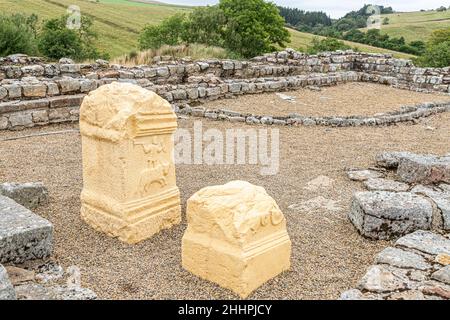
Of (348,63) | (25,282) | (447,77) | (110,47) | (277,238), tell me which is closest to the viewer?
(25,282)

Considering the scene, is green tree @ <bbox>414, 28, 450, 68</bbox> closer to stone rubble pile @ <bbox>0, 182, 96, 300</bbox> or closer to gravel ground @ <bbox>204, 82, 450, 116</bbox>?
gravel ground @ <bbox>204, 82, 450, 116</bbox>

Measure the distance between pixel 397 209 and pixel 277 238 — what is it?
1652mm

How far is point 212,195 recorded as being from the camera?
4.36 metres

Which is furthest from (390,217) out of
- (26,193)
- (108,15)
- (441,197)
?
(108,15)

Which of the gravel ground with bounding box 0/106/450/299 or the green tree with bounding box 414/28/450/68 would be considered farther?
the green tree with bounding box 414/28/450/68

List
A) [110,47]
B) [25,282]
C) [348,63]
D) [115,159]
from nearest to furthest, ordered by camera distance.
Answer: [25,282] < [115,159] < [348,63] < [110,47]

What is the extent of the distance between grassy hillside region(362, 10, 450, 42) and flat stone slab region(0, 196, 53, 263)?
55.7 metres

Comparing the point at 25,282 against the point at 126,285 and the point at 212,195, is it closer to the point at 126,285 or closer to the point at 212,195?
the point at 126,285

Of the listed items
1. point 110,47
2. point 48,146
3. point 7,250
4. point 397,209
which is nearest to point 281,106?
point 48,146

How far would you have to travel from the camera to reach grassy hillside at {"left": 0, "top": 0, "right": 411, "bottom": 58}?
38.4 m

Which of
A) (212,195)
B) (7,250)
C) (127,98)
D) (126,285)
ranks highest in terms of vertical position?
(127,98)

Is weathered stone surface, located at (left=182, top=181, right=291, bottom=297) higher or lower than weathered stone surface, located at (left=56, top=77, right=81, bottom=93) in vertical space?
lower

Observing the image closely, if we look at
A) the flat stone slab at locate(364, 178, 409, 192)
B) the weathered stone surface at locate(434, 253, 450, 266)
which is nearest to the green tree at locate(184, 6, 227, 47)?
the flat stone slab at locate(364, 178, 409, 192)

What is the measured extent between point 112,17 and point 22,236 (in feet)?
154
